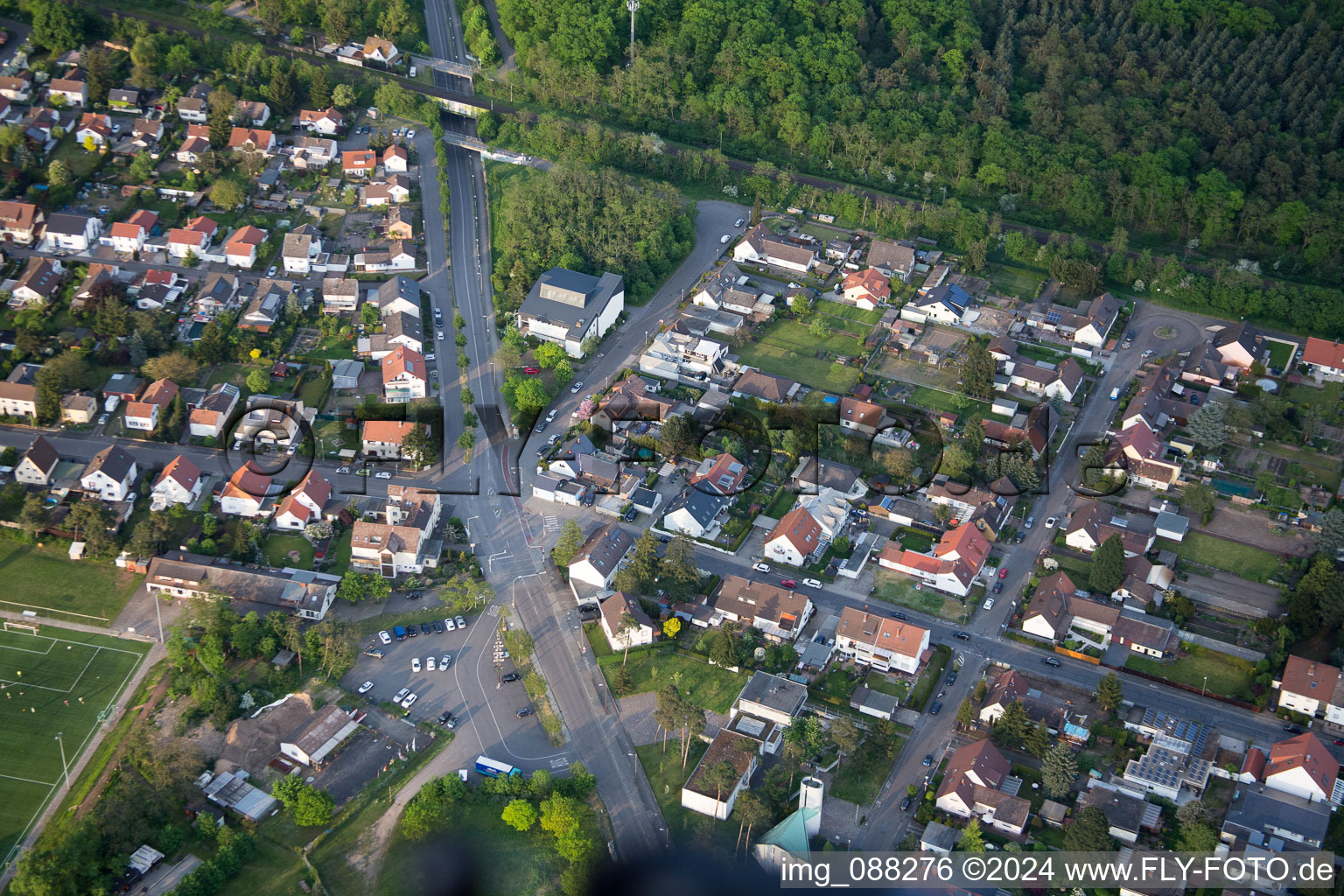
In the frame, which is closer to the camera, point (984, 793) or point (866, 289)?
point (984, 793)

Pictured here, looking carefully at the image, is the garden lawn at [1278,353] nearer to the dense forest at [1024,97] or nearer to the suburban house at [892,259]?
the dense forest at [1024,97]

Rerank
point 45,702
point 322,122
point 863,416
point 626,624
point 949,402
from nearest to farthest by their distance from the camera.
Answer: point 45,702 → point 626,624 → point 863,416 → point 949,402 → point 322,122

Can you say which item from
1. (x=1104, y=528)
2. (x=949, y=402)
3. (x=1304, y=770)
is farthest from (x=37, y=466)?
(x=1304, y=770)

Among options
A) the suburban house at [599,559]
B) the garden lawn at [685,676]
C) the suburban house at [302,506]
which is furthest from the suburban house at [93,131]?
the garden lawn at [685,676]

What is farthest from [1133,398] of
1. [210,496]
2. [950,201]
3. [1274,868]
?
[210,496]

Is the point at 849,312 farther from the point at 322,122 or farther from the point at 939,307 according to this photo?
the point at 322,122

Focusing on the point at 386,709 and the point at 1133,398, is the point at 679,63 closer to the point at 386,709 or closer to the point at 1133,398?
the point at 1133,398
